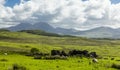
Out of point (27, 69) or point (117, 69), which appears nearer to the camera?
point (27, 69)

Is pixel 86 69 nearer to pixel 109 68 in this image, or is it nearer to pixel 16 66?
pixel 109 68

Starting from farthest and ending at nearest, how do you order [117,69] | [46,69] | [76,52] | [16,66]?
[76,52]
[117,69]
[46,69]
[16,66]

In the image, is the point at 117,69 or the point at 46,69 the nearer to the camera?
the point at 46,69

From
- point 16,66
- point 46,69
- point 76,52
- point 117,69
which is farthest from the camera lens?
point 76,52

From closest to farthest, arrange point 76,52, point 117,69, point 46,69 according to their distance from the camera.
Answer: point 46,69, point 117,69, point 76,52

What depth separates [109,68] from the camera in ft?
163

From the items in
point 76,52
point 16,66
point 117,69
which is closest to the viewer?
point 16,66

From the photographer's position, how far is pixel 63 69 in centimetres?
4459

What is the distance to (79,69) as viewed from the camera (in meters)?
46.3

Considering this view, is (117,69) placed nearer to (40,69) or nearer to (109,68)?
(109,68)

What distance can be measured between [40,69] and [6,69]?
541 centimetres

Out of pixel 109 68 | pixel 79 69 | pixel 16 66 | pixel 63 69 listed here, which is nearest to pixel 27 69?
pixel 16 66

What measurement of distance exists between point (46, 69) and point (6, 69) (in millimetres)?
6375

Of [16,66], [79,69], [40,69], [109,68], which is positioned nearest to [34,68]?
[40,69]
